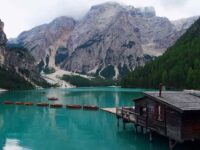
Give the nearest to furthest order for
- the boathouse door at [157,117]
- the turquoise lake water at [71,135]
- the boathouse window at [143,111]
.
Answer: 1. the boathouse door at [157,117]
2. the turquoise lake water at [71,135]
3. the boathouse window at [143,111]

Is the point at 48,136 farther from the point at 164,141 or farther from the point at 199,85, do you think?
the point at 199,85

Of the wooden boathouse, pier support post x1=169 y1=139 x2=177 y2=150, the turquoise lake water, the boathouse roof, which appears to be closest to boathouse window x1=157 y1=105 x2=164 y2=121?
→ the wooden boathouse

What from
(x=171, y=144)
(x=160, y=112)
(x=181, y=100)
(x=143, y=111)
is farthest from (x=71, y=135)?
(x=181, y=100)

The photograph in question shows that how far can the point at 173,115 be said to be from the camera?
4644 cm

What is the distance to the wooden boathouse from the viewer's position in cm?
4444

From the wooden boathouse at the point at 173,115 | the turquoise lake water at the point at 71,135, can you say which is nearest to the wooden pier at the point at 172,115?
Result: the wooden boathouse at the point at 173,115

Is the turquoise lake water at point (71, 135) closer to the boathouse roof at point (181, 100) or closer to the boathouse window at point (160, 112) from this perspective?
the boathouse window at point (160, 112)

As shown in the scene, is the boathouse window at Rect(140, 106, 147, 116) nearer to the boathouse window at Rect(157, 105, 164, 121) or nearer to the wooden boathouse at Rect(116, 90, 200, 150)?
the wooden boathouse at Rect(116, 90, 200, 150)

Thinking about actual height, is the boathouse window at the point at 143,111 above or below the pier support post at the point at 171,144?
above

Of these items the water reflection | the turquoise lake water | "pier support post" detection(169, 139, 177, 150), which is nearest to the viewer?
"pier support post" detection(169, 139, 177, 150)

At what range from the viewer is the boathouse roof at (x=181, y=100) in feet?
148

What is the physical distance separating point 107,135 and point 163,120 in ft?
49.9

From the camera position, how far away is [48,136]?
206 feet

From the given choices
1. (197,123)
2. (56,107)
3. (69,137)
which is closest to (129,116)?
(69,137)
